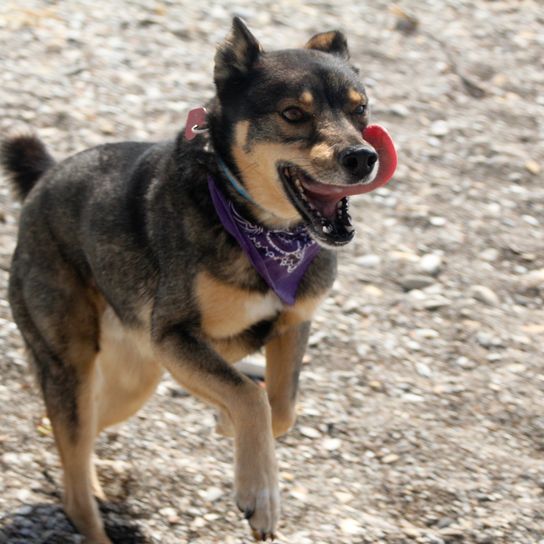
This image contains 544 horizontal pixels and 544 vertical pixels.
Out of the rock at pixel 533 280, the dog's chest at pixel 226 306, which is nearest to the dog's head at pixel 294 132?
the dog's chest at pixel 226 306

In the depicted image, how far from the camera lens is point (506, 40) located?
10.4 m

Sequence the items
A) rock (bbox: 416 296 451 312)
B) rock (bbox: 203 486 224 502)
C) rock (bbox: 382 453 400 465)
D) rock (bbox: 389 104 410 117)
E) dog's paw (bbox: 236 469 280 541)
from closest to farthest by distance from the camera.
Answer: dog's paw (bbox: 236 469 280 541), rock (bbox: 203 486 224 502), rock (bbox: 382 453 400 465), rock (bbox: 416 296 451 312), rock (bbox: 389 104 410 117)

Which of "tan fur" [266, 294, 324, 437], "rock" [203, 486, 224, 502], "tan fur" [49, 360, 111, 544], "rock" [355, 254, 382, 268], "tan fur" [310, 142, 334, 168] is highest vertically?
"tan fur" [310, 142, 334, 168]

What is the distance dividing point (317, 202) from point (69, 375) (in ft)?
4.35

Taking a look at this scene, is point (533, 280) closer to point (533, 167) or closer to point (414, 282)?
point (414, 282)

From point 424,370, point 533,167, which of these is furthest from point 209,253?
point 533,167

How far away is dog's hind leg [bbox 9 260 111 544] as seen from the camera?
4816mm

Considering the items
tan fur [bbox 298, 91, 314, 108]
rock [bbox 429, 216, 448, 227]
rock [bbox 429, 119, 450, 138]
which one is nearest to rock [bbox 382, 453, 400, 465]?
tan fur [bbox 298, 91, 314, 108]

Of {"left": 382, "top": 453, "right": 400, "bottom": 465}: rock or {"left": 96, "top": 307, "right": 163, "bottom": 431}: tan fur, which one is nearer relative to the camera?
{"left": 96, "top": 307, "right": 163, "bottom": 431}: tan fur

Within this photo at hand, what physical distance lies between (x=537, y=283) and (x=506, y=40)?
13.2ft

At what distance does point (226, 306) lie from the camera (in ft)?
14.7

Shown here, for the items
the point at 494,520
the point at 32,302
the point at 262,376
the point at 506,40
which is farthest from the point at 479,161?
the point at 32,302

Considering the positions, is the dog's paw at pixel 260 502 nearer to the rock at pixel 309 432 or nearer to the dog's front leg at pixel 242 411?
the dog's front leg at pixel 242 411

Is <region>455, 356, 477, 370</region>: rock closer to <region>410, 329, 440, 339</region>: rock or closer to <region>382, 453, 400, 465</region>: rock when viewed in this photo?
<region>410, 329, 440, 339</region>: rock
